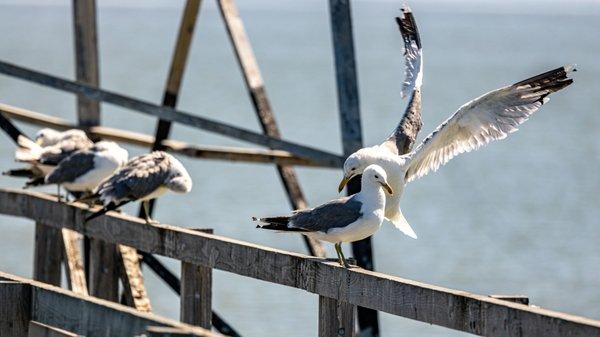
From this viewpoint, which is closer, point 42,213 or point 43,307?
point 43,307

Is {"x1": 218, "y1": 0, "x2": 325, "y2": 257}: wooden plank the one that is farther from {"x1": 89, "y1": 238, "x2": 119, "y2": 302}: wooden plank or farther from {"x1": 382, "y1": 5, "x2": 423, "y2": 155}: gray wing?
{"x1": 89, "y1": 238, "x2": 119, "y2": 302}: wooden plank

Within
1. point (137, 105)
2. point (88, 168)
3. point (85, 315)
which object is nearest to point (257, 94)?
point (137, 105)

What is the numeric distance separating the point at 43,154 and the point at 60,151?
11 centimetres

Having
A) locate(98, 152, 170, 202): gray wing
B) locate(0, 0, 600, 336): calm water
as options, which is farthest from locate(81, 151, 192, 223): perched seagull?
locate(0, 0, 600, 336): calm water

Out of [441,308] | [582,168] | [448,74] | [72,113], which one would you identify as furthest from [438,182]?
[448,74]

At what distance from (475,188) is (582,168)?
5258 mm

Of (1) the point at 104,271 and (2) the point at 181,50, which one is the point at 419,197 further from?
(1) the point at 104,271

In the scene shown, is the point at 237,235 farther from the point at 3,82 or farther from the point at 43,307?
the point at 3,82

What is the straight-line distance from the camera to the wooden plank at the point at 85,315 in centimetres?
536

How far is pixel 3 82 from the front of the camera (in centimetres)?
6512

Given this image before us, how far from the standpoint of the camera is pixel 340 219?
7.41 metres

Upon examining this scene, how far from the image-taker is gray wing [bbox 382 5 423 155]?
367 inches

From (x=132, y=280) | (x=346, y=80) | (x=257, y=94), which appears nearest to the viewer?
(x=132, y=280)

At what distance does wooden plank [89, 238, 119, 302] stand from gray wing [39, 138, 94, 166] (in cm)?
125
